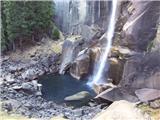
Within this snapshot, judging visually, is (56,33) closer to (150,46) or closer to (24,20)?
(24,20)

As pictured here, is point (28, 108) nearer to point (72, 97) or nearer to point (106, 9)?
point (72, 97)

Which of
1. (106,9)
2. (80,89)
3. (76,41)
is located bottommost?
(80,89)

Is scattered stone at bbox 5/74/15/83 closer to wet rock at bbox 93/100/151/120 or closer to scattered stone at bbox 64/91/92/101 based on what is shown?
scattered stone at bbox 64/91/92/101

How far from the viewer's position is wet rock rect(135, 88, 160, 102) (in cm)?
2555

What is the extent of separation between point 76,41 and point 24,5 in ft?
23.8

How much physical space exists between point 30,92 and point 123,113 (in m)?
10.6

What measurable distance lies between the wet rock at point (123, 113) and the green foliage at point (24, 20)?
22.0 meters

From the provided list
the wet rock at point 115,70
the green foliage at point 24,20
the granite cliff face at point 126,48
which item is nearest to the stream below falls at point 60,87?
the granite cliff face at point 126,48

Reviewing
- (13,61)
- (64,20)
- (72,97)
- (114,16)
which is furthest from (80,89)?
(64,20)

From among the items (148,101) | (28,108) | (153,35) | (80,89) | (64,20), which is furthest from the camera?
(64,20)

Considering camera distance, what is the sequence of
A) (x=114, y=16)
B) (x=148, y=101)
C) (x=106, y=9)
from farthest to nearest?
(x=106, y=9) → (x=114, y=16) → (x=148, y=101)

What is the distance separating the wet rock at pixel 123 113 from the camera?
23.2 metres

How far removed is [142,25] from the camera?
3052cm

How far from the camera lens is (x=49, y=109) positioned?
28.2m
